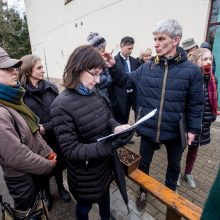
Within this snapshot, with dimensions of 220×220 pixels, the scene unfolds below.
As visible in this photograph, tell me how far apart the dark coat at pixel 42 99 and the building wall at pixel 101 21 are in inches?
175

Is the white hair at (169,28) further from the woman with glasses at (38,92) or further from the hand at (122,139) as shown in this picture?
the woman with glasses at (38,92)

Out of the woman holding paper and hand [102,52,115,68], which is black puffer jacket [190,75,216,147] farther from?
the woman holding paper

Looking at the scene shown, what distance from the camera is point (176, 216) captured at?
2006 millimetres

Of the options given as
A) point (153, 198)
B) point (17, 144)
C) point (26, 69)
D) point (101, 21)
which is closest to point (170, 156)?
point (153, 198)

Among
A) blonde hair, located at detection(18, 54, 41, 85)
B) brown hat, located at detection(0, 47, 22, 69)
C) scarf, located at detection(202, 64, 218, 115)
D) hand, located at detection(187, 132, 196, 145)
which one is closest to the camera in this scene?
brown hat, located at detection(0, 47, 22, 69)

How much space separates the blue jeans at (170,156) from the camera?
7.92 feet

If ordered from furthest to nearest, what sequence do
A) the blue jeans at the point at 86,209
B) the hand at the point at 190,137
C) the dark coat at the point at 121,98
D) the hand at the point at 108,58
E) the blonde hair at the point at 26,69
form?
the dark coat at the point at 121,98, the blonde hair at the point at 26,69, the hand at the point at 190,137, the hand at the point at 108,58, the blue jeans at the point at 86,209

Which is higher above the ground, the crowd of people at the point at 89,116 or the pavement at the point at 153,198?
the crowd of people at the point at 89,116

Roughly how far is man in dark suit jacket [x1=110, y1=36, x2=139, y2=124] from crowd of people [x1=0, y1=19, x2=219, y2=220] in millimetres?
1208

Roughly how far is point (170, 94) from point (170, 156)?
30.5 inches

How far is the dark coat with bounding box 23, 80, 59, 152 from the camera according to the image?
239cm

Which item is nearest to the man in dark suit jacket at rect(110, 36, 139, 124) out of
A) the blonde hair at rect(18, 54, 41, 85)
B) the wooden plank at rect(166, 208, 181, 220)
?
the blonde hair at rect(18, 54, 41, 85)

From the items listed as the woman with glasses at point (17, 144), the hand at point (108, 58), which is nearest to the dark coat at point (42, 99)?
the woman with glasses at point (17, 144)

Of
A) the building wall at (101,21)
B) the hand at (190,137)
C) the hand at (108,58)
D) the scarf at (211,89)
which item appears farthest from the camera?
the building wall at (101,21)
